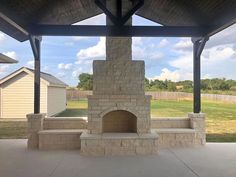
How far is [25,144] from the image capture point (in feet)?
24.5

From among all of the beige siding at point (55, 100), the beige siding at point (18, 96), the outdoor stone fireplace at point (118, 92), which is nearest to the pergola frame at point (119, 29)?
the outdoor stone fireplace at point (118, 92)

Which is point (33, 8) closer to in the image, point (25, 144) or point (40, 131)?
point (40, 131)

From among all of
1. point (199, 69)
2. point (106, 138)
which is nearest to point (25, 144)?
point (106, 138)

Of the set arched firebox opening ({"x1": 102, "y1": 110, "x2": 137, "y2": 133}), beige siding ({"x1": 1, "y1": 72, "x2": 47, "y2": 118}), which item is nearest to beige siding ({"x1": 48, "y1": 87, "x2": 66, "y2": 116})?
beige siding ({"x1": 1, "y1": 72, "x2": 47, "y2": 118})

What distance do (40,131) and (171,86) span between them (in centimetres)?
2271

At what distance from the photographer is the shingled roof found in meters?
5.28

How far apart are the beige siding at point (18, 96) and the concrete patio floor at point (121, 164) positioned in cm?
777

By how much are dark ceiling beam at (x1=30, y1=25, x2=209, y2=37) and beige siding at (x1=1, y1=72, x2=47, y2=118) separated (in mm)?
8852

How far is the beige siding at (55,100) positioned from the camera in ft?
47.6

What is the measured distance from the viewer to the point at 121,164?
5496 mm

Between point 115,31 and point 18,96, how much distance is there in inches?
406

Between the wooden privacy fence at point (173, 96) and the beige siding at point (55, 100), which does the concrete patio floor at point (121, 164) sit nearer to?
the beige siding at point (55, 100)

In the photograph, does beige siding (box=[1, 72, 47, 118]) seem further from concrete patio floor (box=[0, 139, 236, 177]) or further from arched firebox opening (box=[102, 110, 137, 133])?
arched firebox opening (box=[102, 110, 137, 133])

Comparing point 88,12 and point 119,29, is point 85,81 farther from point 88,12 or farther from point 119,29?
point 119,29
